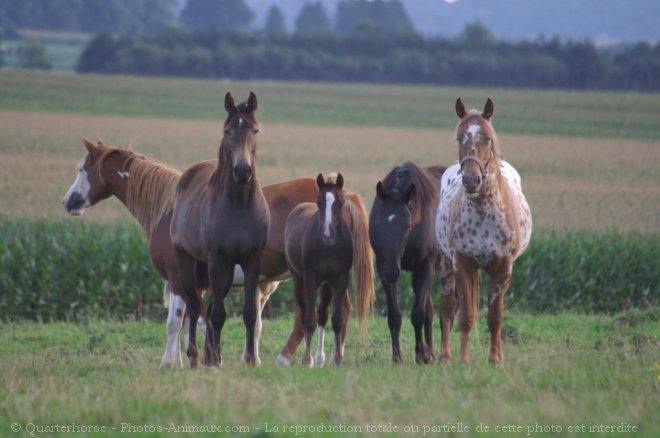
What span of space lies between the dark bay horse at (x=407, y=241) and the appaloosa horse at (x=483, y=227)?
0.31m

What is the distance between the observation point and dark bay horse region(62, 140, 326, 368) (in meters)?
10.4

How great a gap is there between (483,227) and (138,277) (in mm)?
7920

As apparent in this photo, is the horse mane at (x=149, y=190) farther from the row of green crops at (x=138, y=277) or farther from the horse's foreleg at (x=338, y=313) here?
the row of green crops at (x=138, y=277)

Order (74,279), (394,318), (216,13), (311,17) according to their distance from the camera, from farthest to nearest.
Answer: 1. (311,17)
2. (216,13)
3. (74,279)
4. (394,318)

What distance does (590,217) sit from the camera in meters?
23.3

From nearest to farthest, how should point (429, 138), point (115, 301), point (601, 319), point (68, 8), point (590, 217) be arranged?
point (601, 319) < point (115, 301) < point (590, 217) < point (429, 138) < point (68, 8)

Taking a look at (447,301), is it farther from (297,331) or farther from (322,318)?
(297,331)

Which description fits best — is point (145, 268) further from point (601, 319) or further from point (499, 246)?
point (499, 246)

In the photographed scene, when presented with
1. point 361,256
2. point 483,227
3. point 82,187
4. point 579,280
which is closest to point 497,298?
point 483,227

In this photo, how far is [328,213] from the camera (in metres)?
9.46

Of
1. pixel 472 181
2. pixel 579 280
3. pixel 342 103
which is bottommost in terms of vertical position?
pixel 579 280

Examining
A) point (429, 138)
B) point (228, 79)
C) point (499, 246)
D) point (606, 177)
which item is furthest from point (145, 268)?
point (228, 79)

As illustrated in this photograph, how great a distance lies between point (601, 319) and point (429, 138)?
33857 millimetres

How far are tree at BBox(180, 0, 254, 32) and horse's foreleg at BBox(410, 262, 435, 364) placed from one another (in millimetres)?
125122
